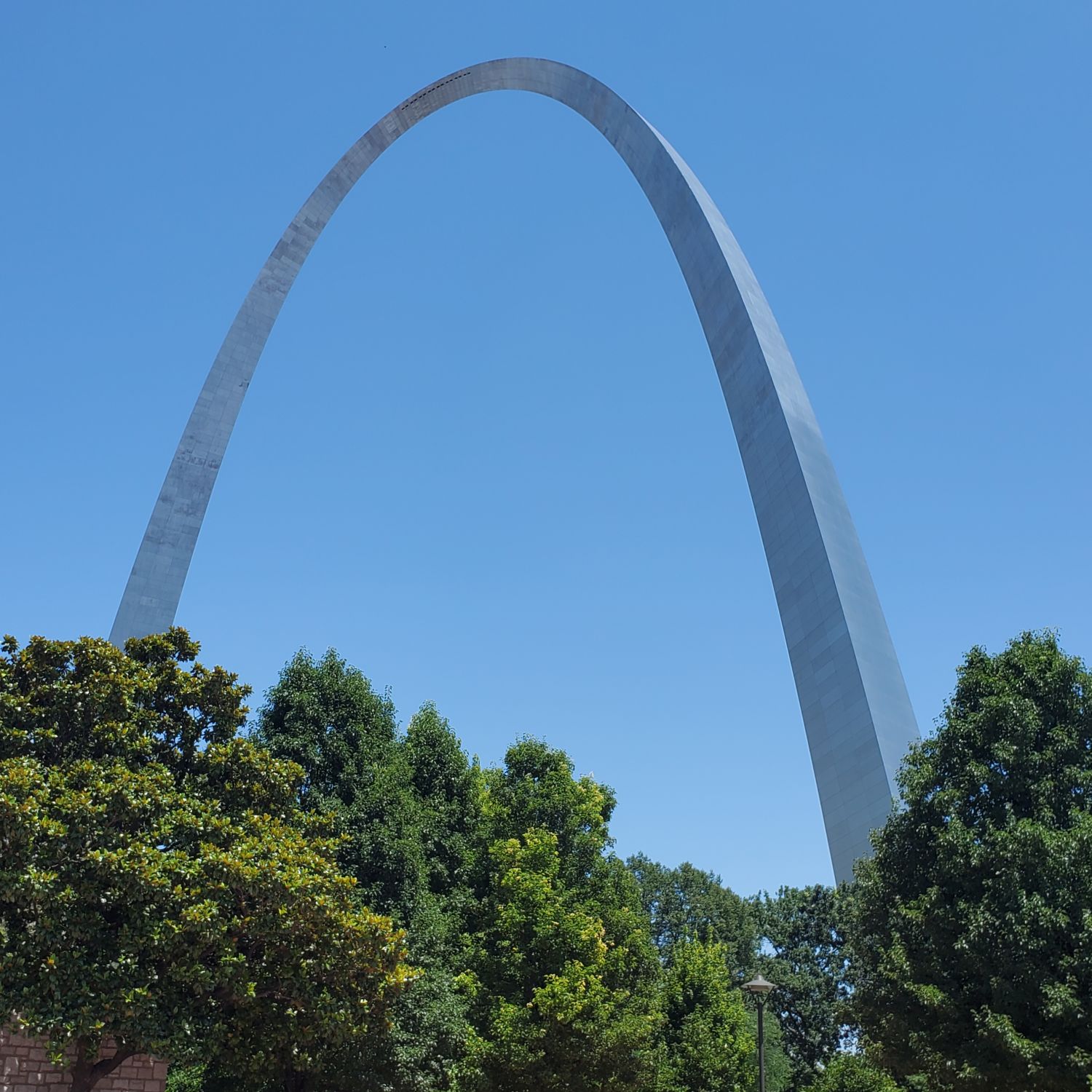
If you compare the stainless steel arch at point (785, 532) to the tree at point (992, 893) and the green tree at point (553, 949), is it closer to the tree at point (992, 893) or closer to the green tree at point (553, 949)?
the tree at point (992, 893)

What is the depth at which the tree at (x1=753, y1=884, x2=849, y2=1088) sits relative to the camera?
57625 mm

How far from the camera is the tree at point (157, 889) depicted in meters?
17.8

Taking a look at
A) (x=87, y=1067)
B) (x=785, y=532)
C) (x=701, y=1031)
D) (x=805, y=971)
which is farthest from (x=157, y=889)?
(x=805, y=971)

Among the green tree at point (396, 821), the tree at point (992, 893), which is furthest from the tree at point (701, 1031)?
the tree at point (992, 893)

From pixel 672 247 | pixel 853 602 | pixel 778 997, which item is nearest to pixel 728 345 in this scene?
pixel 672 247

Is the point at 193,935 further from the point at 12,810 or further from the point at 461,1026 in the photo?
the point at 461,1026

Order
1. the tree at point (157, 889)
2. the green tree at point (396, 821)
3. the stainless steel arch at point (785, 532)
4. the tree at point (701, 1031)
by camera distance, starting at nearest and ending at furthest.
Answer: the tree at point (157, 889)
the stainless steel arch at point (785, 532)
the green tree at point (396, 821)
the tree at point (701, 1031)

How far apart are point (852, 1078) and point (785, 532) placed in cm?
2500

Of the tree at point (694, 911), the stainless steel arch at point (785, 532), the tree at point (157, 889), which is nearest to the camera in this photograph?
the tree at point (157, 889)

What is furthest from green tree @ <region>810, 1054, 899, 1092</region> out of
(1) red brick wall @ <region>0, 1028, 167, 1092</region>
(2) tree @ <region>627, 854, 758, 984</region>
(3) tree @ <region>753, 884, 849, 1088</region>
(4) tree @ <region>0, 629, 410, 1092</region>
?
(1) red brick wall @ <region>0, 1028, 167, 1092</region>

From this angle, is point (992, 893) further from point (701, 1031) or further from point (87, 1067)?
point (87, 1067)

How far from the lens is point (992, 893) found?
18.3 metres

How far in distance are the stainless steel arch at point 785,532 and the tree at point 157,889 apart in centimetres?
946

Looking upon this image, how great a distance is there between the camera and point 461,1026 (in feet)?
84.2
